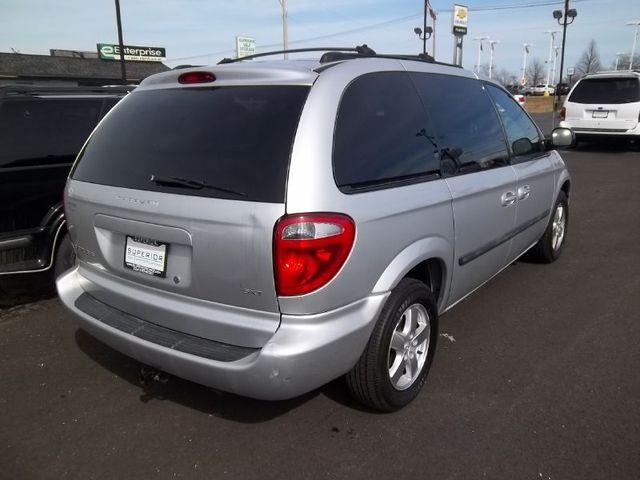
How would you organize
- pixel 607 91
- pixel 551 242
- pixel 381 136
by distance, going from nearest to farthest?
pixel 381 136
pixel 551 242
pixel 607 91

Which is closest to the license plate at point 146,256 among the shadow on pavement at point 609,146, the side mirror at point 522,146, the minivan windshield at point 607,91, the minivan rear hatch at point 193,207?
the minivan rear hatch at point 193,207

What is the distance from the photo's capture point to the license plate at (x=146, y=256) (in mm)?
2520

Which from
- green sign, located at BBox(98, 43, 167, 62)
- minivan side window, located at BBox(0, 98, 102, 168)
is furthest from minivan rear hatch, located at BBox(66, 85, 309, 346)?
green sign, located at BBox(98, 43, 167, 62)

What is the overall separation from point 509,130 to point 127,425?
3275 mm

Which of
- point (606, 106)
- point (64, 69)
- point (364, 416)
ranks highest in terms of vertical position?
point (64, 69)

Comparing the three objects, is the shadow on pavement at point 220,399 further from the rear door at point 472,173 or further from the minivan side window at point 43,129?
the minivan side window at point 43,129

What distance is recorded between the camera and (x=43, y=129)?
171 inches

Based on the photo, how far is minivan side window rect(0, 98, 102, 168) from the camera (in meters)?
4.11

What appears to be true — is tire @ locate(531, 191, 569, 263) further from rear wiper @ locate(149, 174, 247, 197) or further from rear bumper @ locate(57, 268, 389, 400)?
rear wiper @ locate(149, 174, 247, 197)

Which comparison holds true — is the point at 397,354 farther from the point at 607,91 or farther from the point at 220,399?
the point at 607,91

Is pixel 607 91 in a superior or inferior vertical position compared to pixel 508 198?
superior

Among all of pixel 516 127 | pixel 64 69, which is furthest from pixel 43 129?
Answer: pixel 64 69

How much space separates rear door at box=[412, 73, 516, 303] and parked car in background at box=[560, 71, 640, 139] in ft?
35.5

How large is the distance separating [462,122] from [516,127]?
1089 mm
